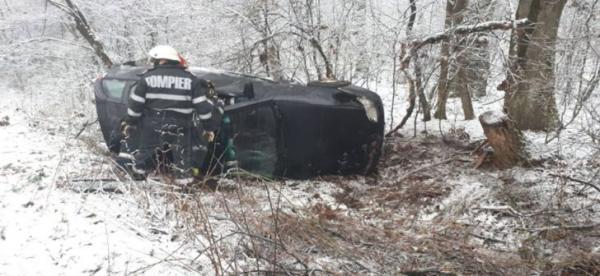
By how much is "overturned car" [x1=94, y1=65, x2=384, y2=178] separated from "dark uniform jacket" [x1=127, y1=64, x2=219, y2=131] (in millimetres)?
245

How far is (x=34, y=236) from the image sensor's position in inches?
112

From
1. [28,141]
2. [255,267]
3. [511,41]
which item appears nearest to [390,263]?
[255,267]

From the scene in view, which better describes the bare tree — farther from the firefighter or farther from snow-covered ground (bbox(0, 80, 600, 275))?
the firefighter

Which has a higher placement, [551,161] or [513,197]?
[551,161]

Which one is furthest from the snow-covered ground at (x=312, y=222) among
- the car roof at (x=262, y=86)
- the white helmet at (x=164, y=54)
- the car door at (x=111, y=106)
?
the white helmet at (x=164, y=54)

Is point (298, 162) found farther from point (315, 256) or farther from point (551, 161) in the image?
point (551, 161)

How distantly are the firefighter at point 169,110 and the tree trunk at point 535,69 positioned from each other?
331 centimetres

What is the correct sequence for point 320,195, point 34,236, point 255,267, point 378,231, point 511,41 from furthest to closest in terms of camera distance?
point 511,41, point 320,195, point 378,231, point 34,236, point 255,267

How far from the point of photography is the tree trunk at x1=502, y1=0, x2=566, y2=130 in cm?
532

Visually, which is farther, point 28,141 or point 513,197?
point 28,141

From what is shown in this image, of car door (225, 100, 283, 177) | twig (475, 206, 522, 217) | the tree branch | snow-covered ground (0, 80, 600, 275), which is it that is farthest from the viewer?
the tree branch

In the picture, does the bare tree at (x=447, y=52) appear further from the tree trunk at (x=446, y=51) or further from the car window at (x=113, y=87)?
the car window at (x=113, y=87)

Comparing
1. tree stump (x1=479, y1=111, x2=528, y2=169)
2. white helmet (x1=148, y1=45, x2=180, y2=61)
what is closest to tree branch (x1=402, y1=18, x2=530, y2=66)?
tree stump (x1=479, y1=111, x2=528, y2=169)

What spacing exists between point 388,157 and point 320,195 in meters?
1.51
